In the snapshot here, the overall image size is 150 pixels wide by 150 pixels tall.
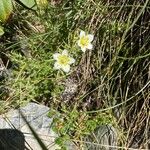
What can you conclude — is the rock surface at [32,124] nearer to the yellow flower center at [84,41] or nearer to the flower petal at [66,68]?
the flower petal at [66,68]

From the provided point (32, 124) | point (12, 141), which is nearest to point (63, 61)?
point (32, 124)

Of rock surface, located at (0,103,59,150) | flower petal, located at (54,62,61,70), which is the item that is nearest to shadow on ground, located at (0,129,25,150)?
rock surface, located at (0,103,59,150)

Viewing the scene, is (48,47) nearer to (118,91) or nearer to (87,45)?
(87,45)

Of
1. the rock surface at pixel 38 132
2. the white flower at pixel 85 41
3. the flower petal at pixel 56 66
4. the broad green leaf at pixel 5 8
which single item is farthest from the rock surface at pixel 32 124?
the broad green leaf at pixel 5 8

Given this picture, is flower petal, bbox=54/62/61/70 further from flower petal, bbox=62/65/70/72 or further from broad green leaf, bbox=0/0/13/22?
broad green leaf, bbox=0/0/13/22

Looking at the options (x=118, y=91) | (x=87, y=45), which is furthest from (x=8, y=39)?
(x=118, y=91)

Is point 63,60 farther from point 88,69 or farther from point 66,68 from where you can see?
point 88,69
